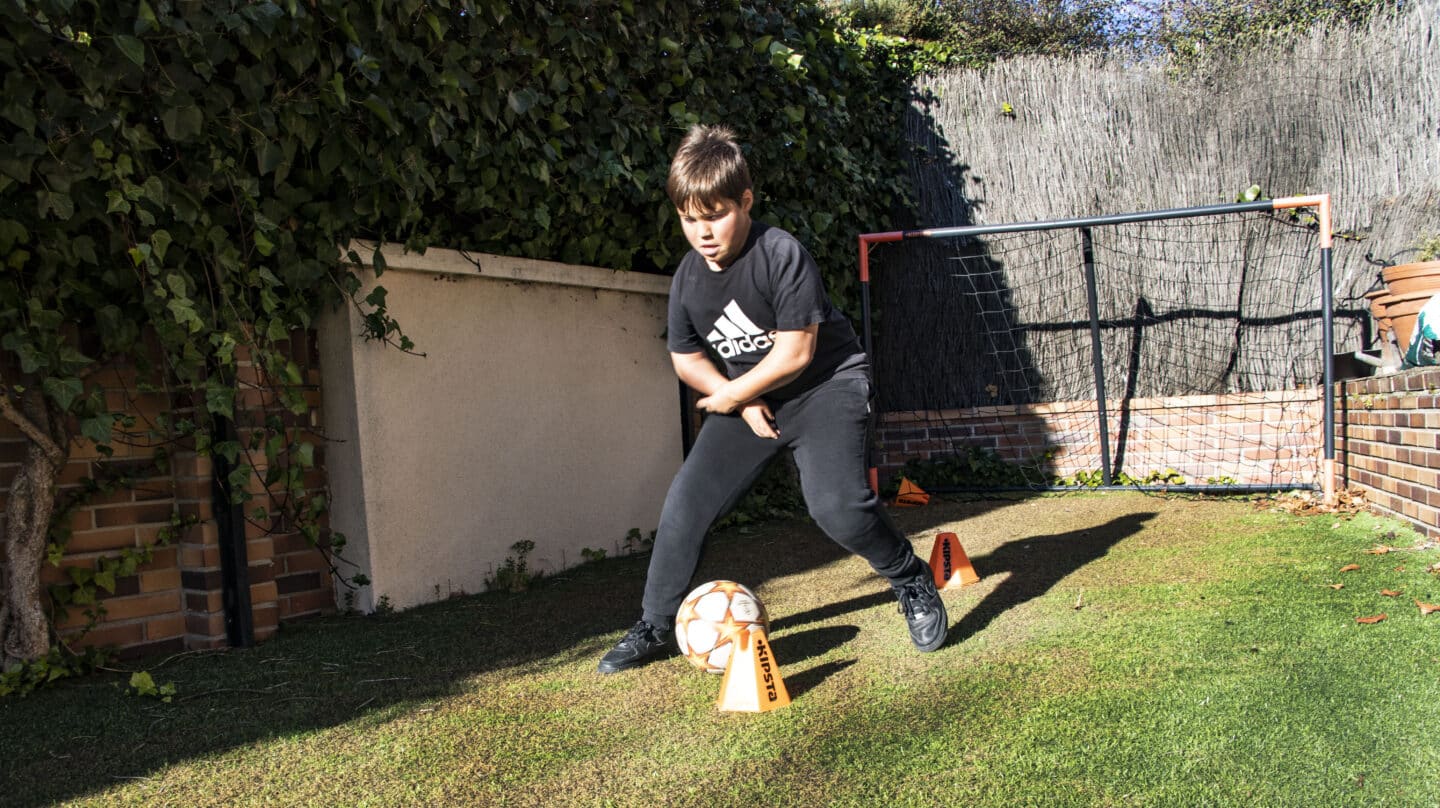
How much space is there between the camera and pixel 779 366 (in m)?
3.15

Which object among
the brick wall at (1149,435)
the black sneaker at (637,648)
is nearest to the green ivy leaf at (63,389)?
the black sneaker at (637,648)

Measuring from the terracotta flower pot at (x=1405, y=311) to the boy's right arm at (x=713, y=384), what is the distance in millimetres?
4307

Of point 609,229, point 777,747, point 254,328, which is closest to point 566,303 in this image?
point 609,229

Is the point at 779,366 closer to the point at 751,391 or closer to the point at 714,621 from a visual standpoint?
the point at 751,391

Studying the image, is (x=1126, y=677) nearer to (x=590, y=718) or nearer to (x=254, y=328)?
(x=590, y=718)

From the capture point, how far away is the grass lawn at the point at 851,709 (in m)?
2.24

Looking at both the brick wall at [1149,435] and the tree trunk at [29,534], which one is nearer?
the tree trunk at [29,534]

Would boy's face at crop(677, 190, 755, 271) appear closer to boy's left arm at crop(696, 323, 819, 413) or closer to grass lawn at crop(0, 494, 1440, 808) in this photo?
boy's left arm at crop(696, 323, 819, 413)

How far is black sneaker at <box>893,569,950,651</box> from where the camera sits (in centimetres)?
330

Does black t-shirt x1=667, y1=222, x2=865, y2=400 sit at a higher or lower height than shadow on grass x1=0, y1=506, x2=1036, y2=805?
higher

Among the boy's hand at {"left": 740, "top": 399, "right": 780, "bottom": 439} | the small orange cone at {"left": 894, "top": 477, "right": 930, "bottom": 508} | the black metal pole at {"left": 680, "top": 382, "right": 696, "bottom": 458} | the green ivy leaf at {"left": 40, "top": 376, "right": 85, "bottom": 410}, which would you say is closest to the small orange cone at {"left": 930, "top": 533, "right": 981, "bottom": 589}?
the boy's hand at {"left": 740, "top": 399, "right": 780, "bottom": 439}

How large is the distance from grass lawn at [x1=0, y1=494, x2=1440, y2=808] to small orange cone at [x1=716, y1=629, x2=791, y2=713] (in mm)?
68

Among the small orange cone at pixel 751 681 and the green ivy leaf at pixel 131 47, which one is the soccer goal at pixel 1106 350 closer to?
the small orange cone at pixel 751 681

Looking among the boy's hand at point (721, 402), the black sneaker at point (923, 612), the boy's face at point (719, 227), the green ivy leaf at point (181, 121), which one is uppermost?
the green ivy leaf at point (181, 121)
